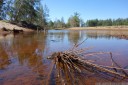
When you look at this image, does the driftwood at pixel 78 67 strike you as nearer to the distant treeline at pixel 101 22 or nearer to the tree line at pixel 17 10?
the tree line at pixel 17 10

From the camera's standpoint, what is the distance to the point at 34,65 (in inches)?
313

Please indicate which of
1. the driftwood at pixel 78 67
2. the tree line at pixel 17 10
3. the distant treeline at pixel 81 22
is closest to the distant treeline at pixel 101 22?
the distant treeline at pixel 81 22

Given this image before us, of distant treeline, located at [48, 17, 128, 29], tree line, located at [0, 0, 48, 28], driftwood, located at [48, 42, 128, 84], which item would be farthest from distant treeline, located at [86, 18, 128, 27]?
driftwood, located at [48, 42, 128, 84]

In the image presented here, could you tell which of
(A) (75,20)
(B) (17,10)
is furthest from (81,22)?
(B) (17,10)

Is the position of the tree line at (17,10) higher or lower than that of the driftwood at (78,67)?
higher

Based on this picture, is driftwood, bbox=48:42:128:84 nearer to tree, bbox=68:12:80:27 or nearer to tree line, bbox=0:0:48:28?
tree line, bbox=0:0:48:28

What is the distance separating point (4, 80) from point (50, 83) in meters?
1.54

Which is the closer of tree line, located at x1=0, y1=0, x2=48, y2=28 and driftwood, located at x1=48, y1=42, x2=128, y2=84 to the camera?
driftwood, located at x1=48, y1=42, x2=128, y2=84

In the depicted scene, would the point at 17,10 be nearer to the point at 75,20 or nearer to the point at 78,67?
the point at 78,67

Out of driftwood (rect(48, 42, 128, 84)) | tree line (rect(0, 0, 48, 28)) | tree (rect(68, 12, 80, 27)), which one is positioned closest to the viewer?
driftwood (rect(48, 42, 128, 84))

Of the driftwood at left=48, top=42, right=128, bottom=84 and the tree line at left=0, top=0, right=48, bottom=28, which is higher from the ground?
the tree line at left=0, top=0, right=48, bottom=28

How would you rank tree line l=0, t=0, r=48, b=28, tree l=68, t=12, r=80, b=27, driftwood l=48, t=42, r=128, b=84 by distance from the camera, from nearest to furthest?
driftwood l=48, t=42, r=128, b=84
tree line l=0, t=0, r=48, b=28
tree l=68, t=12, r=80, b=27

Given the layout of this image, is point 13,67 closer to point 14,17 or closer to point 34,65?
point 34,65

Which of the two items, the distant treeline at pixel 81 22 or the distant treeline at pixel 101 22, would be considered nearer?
the distant treeline at pixel 81 22
